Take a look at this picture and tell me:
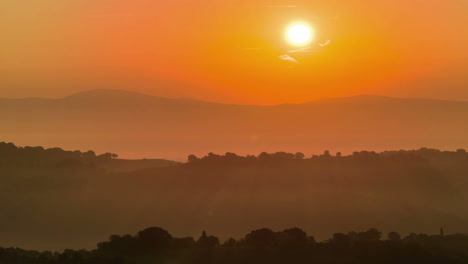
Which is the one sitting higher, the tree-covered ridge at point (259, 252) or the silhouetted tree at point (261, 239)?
the silhouetted tree at point (261, 239)

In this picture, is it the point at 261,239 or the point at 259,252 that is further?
the point at 261,239

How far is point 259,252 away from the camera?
291ft

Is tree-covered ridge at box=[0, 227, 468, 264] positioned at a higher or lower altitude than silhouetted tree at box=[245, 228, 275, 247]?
lower

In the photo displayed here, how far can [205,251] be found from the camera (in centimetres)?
8944

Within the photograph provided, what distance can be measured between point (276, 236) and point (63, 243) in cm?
11499

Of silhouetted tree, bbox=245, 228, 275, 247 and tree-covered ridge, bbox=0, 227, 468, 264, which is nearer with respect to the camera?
tree-covered ridge, bbox=0, 227, 468, 264

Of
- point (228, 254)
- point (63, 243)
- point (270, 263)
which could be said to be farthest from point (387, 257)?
point (63, 243)

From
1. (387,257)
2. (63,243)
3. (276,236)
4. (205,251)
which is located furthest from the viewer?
(63,243)

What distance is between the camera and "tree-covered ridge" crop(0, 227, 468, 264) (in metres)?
82.8

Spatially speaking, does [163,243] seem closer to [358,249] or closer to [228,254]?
[228,254]

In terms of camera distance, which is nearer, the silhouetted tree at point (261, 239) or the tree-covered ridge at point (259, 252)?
the tree-covered ridge at point (259, 252)

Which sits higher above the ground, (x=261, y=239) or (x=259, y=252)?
(x=261, y=239)

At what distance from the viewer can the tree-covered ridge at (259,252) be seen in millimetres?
82750

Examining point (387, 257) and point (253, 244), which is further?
point (253, 244)
